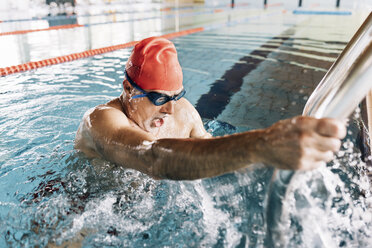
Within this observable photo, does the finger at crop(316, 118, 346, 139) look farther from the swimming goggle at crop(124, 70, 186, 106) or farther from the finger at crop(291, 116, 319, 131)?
the swimming goggle at crop(124, 70, 186, 106)

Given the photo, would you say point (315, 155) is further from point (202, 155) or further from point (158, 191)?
point (158, 191)

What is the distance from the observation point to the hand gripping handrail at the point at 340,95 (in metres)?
0.78

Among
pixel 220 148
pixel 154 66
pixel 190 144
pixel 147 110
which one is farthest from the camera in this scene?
pixel 147 110

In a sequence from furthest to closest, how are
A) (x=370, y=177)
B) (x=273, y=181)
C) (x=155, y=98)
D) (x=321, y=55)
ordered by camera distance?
(x=321, y=55), (x=370, y=177), (x=155, y=98), (x=273, y=181)

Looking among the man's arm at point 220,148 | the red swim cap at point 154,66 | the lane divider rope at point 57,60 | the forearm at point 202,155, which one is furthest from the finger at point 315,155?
the lane divider rope at point 57,60

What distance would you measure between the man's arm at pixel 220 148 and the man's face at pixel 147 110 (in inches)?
9.2

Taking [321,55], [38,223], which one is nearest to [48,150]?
[38,223]

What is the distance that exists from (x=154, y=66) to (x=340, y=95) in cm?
114

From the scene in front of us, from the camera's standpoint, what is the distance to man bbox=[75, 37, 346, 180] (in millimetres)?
832

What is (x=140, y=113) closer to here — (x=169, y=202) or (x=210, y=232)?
(x=169, y=202)

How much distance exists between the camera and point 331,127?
0.78m

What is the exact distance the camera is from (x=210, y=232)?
1825 mm

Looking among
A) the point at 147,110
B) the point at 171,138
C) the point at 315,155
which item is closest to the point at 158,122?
the point at 147,110

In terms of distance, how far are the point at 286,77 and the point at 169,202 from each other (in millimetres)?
3903
